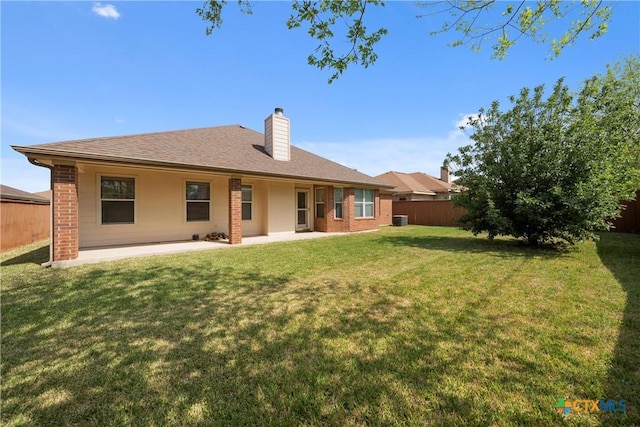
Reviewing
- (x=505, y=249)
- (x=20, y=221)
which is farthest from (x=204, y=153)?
(x=505, y=249)

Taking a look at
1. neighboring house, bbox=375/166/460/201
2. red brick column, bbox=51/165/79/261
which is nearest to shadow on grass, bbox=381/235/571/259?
red brick column, bbox=51/165/79/261

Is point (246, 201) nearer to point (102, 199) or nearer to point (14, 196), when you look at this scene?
point (102, 199)

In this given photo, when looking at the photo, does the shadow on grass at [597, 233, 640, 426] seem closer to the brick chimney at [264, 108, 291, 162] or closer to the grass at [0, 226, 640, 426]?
the grass at [0, 226, 640, 426]

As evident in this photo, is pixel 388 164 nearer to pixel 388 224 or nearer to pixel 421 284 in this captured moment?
pixel 388 224

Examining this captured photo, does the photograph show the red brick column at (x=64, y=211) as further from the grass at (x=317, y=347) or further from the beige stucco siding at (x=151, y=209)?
the beige stucco siding at (x=151, y=209)

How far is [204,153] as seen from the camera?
32.9 feet

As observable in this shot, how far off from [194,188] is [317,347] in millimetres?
9561

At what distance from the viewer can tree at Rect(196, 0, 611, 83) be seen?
406 cm

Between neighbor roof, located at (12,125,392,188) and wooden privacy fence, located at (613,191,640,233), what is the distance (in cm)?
1131

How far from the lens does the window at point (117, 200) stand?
900 cm

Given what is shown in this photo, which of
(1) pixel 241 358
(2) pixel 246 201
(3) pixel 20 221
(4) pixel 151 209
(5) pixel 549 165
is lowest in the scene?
(1) pixel 241 358

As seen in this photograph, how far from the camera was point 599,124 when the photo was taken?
7.97 m

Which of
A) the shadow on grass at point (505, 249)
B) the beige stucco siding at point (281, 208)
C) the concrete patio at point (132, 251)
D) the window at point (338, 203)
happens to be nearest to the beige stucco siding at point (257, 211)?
the beige stucco siding at point (281, 208)

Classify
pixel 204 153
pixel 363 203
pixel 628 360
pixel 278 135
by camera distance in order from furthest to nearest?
pixel 363 203 → pixel 278 135 → pixel 204 153 → pixel 628 360
